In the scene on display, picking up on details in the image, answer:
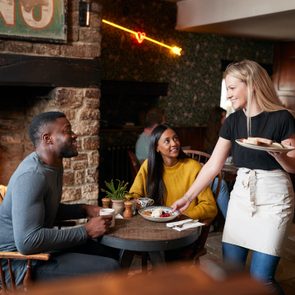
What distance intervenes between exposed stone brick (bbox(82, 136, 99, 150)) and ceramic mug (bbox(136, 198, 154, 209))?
133 cm

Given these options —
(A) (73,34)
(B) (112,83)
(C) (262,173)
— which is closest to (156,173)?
(C) (262,173)

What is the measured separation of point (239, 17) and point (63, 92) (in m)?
2.31

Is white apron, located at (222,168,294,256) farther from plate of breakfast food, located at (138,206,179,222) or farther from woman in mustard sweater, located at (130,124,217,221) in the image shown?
woman in mustard sweater, located at (130,124,217,221)

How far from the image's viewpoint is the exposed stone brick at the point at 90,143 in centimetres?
362

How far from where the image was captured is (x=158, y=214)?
218 cm

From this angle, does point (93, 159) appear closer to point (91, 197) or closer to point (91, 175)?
point (91, 175)

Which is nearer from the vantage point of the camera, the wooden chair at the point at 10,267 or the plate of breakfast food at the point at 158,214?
the wooden chair at the point at 10,267

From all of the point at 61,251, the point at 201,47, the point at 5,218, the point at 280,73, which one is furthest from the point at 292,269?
the point at 280,73

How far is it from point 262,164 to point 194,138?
3.99m

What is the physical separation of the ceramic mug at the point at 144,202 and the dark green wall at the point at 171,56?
2915 mm

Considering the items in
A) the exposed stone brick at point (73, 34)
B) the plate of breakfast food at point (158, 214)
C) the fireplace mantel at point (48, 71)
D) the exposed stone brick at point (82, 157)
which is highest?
the exposed stone brick at point (73, 34)

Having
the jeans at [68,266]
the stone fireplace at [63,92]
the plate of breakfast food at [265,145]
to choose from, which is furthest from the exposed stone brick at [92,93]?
the plate of breakfast food at [265,145]

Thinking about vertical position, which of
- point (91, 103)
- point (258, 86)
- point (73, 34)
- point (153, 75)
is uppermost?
point (73, 34)

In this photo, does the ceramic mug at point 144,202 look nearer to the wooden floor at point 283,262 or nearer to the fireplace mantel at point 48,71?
the wooden floor at point 283,262
